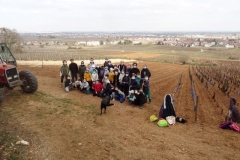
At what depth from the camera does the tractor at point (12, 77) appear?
928 cm

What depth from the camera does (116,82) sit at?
12.1 metres

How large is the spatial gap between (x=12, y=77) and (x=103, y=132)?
4706 millimetres

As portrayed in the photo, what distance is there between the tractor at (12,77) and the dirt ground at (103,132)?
42 cm

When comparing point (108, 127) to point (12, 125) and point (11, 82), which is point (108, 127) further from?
point (11, 82)

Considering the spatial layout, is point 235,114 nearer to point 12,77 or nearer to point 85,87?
point 85,87

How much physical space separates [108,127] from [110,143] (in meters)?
1.20

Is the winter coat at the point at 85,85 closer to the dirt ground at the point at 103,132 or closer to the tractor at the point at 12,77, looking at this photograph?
the dirt ground at the point at 103,132

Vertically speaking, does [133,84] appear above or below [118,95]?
above

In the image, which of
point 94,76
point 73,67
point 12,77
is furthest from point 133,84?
point 12,77

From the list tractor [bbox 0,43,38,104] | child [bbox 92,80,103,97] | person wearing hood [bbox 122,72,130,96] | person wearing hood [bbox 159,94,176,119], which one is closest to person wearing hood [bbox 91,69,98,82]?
child [bbox 92,80,103,97]

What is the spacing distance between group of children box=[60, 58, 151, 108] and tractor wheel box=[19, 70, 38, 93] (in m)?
1.81

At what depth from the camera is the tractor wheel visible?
10.5m

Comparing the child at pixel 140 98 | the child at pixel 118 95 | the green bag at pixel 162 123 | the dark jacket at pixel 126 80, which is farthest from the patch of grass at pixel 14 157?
the dark jacket at pixel 126 80

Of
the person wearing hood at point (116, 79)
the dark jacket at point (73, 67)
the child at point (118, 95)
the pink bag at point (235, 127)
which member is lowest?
the pink bag at point (235, 127)
